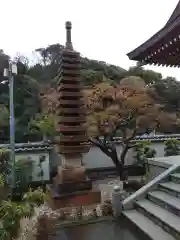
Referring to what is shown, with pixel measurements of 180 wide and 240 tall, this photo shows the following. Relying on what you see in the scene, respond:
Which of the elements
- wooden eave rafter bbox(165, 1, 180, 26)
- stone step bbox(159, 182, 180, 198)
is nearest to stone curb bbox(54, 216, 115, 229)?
stone step bbox(159, 182, 180, 198)

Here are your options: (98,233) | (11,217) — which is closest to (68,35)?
(11,217)

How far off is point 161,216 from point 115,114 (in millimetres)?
5002

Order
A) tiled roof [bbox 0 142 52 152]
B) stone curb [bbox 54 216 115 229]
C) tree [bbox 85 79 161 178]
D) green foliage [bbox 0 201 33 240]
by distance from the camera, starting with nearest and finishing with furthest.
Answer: green foliage [bbox 0 201 33 240] → stone curb [bbox 54 216 115 229] → tree [bbox 85 79 161 178] → tiled roof [bbox 0 142 52 152]

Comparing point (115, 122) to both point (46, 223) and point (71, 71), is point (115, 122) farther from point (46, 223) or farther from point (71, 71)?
point (46, 223)

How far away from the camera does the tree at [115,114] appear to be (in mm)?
9562

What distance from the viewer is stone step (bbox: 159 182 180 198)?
230 inches

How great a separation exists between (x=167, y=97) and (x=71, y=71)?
15.7m

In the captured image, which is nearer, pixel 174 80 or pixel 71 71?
pixel 71 71

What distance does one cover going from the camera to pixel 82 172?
7301 millimetres

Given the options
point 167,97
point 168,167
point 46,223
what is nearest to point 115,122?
point 168,167

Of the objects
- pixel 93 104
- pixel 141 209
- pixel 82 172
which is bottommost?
pixel 141 209

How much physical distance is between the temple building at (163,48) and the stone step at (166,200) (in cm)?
307

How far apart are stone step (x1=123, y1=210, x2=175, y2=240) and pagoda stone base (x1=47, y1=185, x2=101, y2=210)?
1.32m

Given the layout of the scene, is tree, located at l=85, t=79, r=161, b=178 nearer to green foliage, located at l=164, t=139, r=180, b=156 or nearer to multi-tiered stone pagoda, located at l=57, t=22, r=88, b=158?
multi-tiered stone pagoda, located at l=57, t=22, r=88, b=158
